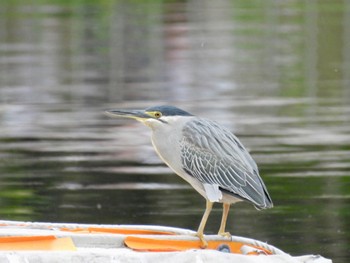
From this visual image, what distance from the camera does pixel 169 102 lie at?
17094 millimetres

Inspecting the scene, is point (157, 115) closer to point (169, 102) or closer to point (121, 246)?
point (121, 246)

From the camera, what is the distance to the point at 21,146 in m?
13.9

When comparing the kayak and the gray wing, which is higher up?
the gray wing

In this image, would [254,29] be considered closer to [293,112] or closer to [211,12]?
[211,12]

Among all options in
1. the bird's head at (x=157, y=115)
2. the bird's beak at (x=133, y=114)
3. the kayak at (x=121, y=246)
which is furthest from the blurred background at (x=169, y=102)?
the bird's beak at (x=133, y=114)

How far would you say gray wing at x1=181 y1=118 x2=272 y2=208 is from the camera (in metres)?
7.62

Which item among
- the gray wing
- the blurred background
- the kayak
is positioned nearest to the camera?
the kayak

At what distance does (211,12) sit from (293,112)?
15823 millimetres

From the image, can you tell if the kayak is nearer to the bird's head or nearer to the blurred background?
the bird's head

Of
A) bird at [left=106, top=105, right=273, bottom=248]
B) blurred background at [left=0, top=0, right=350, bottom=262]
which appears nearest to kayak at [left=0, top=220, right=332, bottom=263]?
bird at [left=106, top=105, right=273, bottom=248]

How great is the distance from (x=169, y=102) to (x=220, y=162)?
939 centimetres

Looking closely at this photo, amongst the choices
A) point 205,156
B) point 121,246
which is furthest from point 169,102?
point 121,246

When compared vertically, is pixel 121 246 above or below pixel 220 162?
below

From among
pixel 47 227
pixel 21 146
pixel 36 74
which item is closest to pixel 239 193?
pixel 47 227
